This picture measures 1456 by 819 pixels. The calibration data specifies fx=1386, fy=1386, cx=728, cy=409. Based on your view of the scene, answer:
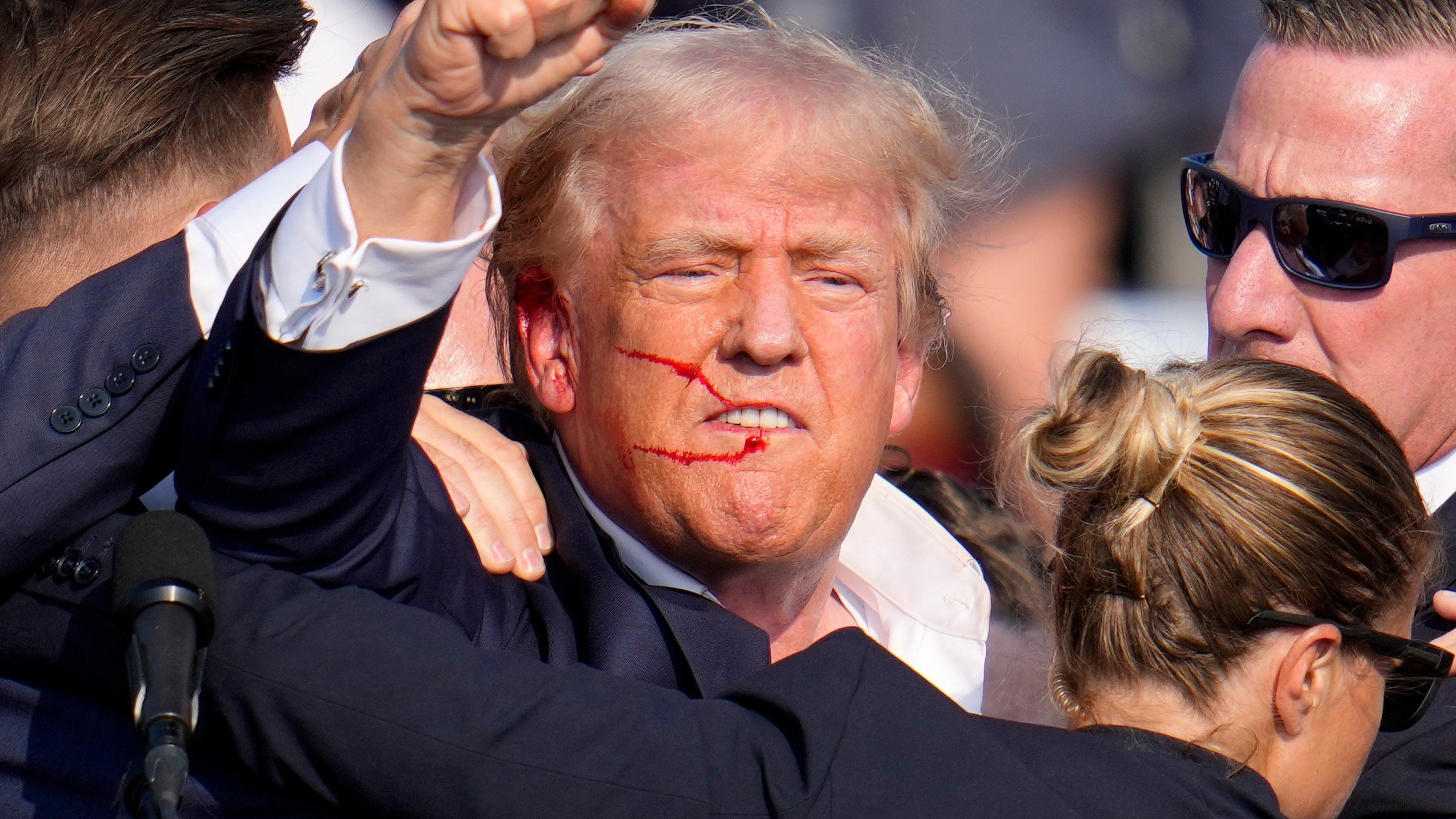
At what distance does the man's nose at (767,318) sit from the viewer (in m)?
1.90

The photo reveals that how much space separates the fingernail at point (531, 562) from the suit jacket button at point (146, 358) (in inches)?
23.6

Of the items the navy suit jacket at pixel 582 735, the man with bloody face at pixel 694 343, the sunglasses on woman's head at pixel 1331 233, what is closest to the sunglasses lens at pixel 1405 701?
the navy suit jacket at pixel 582 735

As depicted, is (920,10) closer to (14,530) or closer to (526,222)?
(526,222)

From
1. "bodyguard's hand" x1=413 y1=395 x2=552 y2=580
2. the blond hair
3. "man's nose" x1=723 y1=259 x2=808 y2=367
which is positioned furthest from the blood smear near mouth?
the blond hair

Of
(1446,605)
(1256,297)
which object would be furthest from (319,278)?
(1256,297)

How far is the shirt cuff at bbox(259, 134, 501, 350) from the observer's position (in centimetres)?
133

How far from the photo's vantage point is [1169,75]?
449 cm

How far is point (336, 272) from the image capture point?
4.33 ft

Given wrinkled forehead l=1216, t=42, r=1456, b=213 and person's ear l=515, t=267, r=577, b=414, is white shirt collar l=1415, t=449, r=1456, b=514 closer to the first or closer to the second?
wrinkled forehead l=1216, t=42, r=1456, b=213

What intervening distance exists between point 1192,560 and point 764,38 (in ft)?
3.40

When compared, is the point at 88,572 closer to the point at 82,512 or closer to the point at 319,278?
the point at 82,512

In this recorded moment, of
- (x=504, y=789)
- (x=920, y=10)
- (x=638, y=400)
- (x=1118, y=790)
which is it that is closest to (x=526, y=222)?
(x=638, y=400)

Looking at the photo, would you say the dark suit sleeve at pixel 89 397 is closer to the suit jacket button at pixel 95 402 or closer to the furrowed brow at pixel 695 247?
the suit jacket button at pixel 95 402

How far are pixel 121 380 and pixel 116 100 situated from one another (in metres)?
0.65
